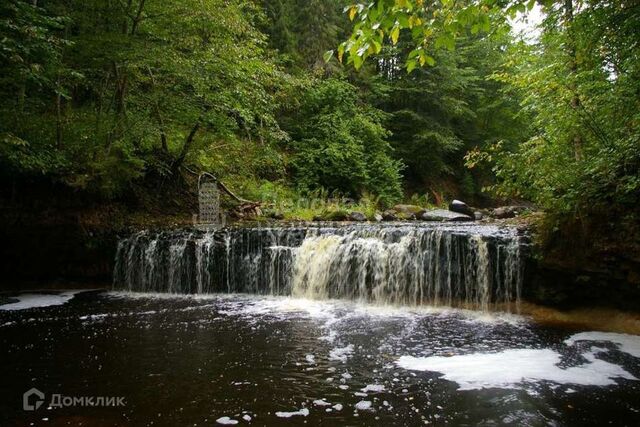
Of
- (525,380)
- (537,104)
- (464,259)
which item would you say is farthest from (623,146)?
(525,380)

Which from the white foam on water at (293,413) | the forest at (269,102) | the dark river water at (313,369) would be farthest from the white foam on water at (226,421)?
the forest at (269,102)

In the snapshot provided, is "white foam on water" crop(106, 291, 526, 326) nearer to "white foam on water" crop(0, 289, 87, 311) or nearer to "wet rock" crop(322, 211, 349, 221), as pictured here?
"white foam on water" crop(0, 289, 87, 311)

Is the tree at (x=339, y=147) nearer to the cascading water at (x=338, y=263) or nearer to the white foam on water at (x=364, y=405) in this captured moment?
the cascading water at (x=338, y=263)

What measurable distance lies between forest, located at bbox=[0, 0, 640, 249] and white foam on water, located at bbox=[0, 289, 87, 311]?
242cm

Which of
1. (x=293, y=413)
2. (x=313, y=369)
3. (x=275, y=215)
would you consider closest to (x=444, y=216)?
(x=275, y=215)

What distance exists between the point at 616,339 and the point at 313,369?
456 centimetres

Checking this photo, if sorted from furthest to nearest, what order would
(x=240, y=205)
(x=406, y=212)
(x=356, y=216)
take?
(x=406, y=212) → (x=356, y=216) → (x=240, y=205)

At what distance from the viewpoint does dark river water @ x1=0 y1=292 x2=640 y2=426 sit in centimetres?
366

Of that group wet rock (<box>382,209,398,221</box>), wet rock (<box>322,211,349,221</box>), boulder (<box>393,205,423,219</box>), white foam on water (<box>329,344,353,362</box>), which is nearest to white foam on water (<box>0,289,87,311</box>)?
white foam on water (<box>329,344,353,362</box>)

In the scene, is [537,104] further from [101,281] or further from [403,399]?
[101,281]

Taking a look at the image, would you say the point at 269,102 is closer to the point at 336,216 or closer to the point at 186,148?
the point at 186,148

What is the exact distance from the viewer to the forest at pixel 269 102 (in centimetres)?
608

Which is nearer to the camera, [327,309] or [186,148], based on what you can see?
[327,309]

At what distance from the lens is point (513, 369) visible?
15.4 feet
